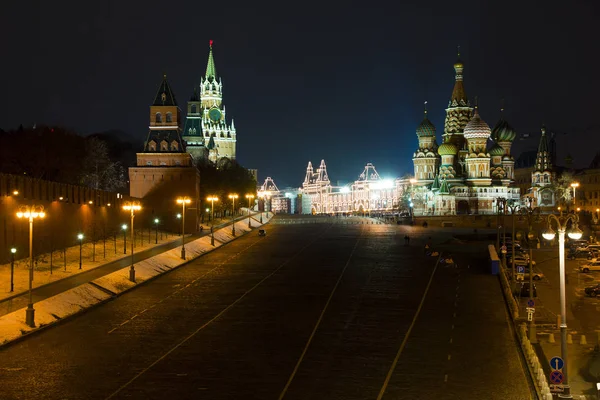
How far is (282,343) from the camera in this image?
91.9 ft

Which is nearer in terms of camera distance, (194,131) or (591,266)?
(591,266)

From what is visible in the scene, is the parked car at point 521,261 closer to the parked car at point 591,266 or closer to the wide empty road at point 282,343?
the parked car at point 591,266

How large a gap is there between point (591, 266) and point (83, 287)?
37.2 meters

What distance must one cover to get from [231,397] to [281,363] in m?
4.11

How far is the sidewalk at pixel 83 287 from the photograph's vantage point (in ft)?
98.8

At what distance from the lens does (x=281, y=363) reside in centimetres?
2494

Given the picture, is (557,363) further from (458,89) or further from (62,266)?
(458,89)

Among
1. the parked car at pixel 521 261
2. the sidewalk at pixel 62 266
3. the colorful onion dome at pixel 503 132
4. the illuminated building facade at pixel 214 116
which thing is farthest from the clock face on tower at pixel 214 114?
the parked car at pixel 521 261

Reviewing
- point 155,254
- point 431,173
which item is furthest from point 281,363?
point 431,173

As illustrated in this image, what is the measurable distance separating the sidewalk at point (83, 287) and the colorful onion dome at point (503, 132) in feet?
319

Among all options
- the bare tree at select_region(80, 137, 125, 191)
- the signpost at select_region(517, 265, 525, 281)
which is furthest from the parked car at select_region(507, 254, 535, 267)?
the bare tree at select_region(80, 137, 125, 191)

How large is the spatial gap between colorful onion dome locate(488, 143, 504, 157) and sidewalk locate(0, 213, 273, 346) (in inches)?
3684

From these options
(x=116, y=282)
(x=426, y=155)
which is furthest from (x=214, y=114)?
(x=116, y=282)

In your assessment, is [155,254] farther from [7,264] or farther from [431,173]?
[431,173]
